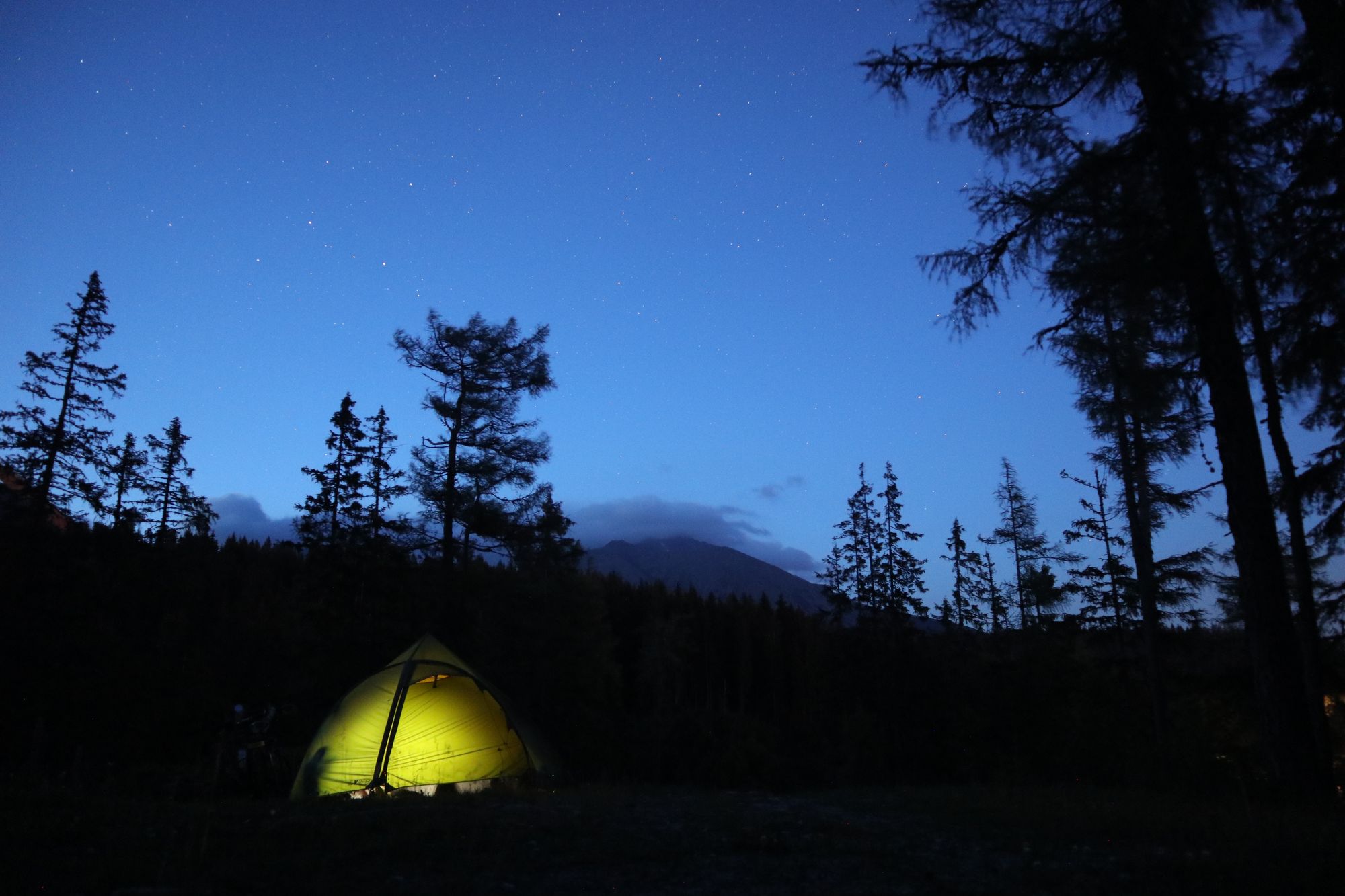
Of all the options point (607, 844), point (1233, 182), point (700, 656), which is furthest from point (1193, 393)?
point (700, 656)

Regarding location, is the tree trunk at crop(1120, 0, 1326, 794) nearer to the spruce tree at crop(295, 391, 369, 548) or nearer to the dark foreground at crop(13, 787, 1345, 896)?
the dark foreground at crop(13, 787, 1345, 896)

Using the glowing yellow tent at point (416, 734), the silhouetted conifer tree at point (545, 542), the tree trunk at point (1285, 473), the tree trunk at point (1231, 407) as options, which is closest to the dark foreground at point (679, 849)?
the tree trunk at point (1231, 407)

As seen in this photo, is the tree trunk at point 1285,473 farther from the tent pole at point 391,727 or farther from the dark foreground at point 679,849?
the tent pole at point 391,727

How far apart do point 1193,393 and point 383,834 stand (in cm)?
1219

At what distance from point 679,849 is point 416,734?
958cm

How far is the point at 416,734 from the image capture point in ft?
48.2

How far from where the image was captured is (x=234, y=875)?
5.57 meters

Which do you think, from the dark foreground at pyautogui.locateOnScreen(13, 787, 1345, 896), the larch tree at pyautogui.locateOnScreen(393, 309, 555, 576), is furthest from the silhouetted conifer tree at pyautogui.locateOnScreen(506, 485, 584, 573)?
the dark foreground at pyautogui.locateOnScreen(13, 787, 1345, 896)

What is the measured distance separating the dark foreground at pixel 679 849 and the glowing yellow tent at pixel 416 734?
16.0ft

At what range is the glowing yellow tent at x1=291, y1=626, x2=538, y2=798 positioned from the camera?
14.1 meters

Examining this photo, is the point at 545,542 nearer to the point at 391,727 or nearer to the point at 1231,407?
the point at 391,727

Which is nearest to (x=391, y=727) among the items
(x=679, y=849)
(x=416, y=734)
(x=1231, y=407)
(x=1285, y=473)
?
(x=416, y=734)

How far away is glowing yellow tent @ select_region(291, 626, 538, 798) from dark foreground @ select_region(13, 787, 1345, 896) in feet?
16.0

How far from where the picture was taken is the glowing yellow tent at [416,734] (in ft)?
46.3
